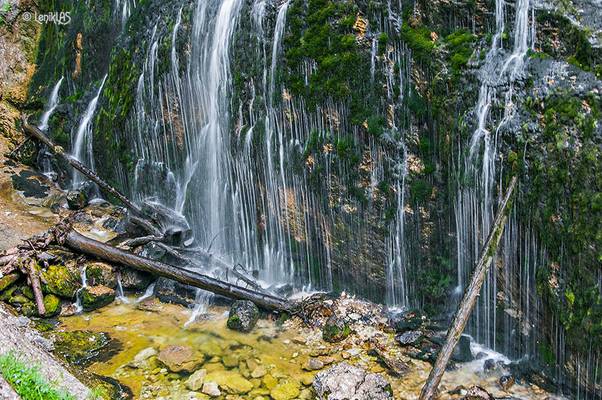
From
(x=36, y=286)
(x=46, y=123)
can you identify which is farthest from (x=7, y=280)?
(x=46, y=123)

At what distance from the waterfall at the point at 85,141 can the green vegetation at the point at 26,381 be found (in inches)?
331

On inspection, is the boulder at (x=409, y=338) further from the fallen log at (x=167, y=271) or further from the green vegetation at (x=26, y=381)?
the green vegetation at (x=26, y=381)

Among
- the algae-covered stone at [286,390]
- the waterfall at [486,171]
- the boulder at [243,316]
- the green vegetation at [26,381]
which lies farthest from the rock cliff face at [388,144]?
the green vegetation at [26,381]

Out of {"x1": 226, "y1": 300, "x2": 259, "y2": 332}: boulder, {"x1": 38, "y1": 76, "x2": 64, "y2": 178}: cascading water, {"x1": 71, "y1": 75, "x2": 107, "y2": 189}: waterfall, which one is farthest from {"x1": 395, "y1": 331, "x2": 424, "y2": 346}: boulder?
{"x1": 38, "y1": 76, "x2": 64, "y2": 178}: cascading water

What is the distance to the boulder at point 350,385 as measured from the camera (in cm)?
684

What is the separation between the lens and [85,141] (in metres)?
13.0

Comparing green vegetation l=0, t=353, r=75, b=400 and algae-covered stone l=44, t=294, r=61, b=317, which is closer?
green vegetation l=0, t=353, r=75, b=400

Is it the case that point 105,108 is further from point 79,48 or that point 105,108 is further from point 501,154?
point 501,154

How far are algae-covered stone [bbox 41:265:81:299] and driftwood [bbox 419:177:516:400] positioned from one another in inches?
231

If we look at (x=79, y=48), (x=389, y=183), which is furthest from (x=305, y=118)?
(x=79, y=48)

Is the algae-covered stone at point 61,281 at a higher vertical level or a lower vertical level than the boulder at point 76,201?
lower

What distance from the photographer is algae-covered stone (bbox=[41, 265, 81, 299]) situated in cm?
920

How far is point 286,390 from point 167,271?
3184 mm

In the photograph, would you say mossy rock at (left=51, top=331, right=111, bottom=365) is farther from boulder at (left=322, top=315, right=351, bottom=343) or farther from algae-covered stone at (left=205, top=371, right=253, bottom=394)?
boulder at (left=322, top=315, right=351, bottom=343)
